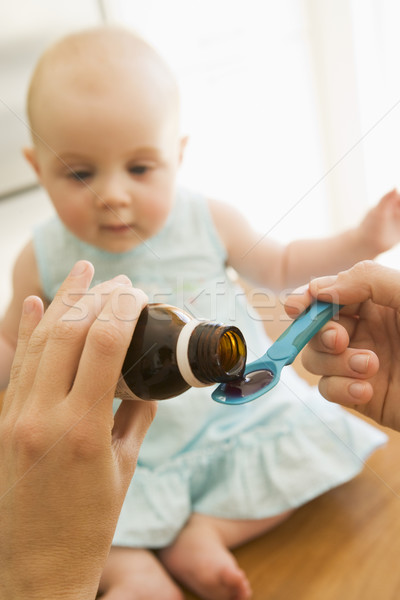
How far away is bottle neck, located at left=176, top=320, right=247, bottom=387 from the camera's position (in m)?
0.43

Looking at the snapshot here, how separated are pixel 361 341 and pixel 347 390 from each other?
0.07 metres

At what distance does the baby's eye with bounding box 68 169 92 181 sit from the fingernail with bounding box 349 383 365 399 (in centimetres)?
43

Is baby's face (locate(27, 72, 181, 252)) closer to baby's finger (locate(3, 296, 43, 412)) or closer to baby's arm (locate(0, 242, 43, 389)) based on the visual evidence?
baby's arm (locate(0, 242, 43, 389))

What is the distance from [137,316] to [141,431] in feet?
0.34

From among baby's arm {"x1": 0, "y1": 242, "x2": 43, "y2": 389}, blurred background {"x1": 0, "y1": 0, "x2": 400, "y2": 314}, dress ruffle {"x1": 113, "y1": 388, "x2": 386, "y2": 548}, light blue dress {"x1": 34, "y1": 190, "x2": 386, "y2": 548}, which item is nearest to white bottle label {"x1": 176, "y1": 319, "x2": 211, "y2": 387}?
light blue dress {"x1": 34, "y1": 190, "x2": 386, "y2": 548}

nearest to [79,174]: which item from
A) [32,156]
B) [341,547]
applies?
[32,156]

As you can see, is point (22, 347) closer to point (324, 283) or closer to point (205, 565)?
point (324, 283)

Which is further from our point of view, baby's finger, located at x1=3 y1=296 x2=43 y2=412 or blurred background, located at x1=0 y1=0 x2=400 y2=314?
blurred background, located at x1=0 y1=0 x2=400 y2=314

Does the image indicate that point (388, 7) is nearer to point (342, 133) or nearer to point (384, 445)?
point (342, 133)

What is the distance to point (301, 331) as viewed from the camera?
1.72ft

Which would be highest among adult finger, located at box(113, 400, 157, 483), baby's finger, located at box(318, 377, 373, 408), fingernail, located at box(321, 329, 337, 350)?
adult finger, located at box(113, 400, 157, 483)

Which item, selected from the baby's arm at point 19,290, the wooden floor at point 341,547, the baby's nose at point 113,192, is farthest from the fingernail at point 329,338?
the baby's arm at point 19,290

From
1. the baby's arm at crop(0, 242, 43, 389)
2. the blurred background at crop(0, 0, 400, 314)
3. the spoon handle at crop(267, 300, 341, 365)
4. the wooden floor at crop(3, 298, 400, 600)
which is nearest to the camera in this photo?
the spoon handle at crop(267, 300, 341, 365)

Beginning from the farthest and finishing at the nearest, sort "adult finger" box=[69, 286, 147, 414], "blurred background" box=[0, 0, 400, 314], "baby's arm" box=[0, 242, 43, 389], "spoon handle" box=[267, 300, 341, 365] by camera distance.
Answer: "blurred background" box=[0, 0, 400, 314] → "baby's arm" box=[0, 242, 43, 389] → "spoon handle" box=[267, 300, 341, 365] → "adult finger" box=[69, 286, 147, 414]
